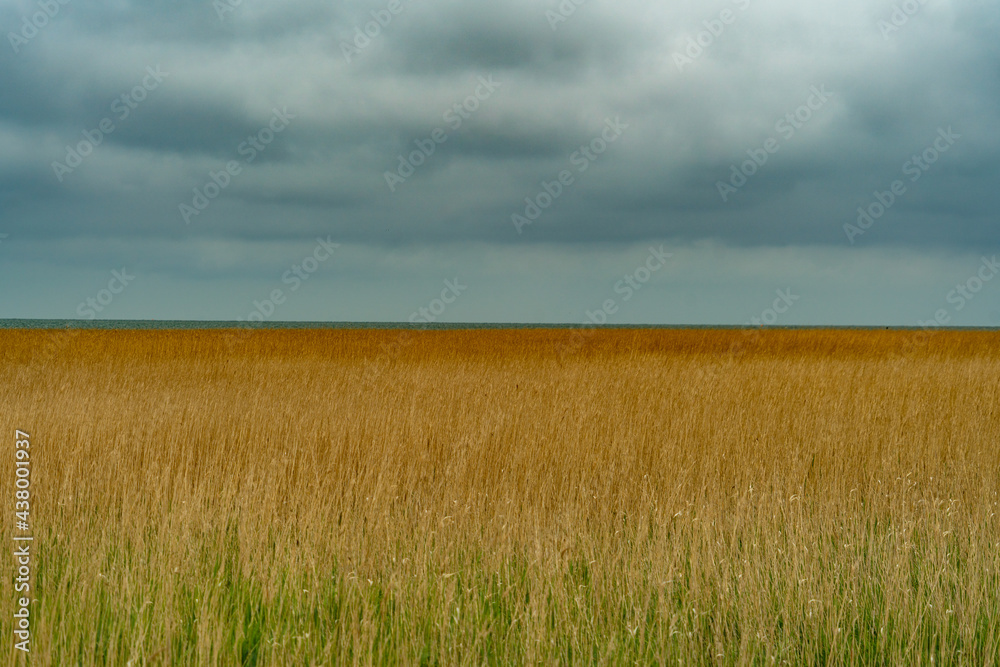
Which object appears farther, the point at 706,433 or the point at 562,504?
the point at 706,433

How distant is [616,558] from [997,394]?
12209 millimetres

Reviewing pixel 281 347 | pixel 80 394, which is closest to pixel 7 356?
pixel 281 347

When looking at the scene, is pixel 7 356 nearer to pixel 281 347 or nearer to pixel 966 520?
pixel 281 347

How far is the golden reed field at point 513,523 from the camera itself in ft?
12.6

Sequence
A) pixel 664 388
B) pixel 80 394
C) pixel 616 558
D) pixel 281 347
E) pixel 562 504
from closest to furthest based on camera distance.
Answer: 1. pixel 616 558
2. pixel 562 504
3. pixel 80 394
4. pixel 664 388
5. pixel 281 347

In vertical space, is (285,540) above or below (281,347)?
below

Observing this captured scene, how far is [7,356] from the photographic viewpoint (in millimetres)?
23750

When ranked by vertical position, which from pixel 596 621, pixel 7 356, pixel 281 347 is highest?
pixel 281 347

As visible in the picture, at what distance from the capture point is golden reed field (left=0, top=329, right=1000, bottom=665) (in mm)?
3840

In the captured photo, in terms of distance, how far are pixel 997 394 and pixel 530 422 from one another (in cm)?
939

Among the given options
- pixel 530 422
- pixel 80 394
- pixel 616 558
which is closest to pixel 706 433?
pixel 530 422

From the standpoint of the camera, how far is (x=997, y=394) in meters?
13.3

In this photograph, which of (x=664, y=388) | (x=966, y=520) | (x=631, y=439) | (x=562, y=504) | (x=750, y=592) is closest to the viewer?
(x=750, y=592)

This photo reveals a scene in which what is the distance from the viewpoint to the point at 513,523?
5.36 m
